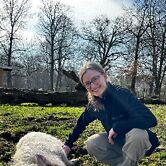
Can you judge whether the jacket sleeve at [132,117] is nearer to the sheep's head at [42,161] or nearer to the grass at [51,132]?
the sheep's head at [42,161]

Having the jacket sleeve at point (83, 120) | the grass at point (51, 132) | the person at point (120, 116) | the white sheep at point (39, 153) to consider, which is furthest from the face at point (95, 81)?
the grass at point (51, 132)

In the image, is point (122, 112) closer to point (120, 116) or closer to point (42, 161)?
point (120, 116)

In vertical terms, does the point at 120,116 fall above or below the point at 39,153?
above

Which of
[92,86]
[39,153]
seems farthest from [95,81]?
[39,153]

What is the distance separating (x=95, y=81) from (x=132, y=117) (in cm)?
64

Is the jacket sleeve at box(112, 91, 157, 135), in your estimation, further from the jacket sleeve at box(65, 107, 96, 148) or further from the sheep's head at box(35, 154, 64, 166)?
the sheep's head at box(35, 154, 64, 166)

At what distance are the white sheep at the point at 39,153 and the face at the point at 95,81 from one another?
1.02m

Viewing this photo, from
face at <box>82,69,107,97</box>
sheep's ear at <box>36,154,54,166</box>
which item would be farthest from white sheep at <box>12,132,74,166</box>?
face at <box>82,69,107,97</box>

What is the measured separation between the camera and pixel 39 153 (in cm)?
502

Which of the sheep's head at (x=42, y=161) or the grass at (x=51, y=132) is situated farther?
the grass at (x=51, y=132)

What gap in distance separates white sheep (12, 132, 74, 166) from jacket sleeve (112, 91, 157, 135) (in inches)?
36.0

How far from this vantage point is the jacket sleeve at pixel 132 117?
4730 mm

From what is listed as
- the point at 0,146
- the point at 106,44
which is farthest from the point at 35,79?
the point at 0,146

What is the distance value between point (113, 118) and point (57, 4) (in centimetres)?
5313
